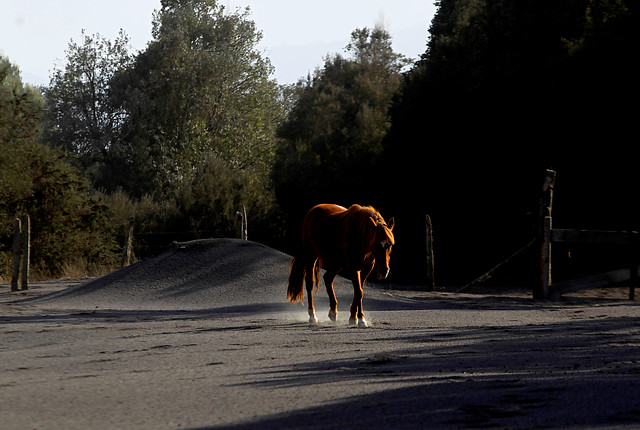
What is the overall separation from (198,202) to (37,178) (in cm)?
933

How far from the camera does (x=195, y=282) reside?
67.1 ft

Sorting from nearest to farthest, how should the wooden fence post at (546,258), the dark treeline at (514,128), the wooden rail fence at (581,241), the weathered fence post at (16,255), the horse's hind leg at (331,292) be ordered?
the horse's hind leg at (331,292), the wooden rail fence at (581,241), the wooden fence post at (546,258), the weathered fence post at (16,255), the dark treeline at (514,128)

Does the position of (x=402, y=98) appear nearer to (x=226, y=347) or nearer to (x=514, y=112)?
(x=514, y=112)

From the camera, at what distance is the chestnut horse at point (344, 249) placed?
13094 mm

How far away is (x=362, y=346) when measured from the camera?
10.6m

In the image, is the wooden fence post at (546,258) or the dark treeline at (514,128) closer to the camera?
the wooden fence post at (546,258)

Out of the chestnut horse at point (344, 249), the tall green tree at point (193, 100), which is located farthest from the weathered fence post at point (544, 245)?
the tall green tree at point (193, 100)

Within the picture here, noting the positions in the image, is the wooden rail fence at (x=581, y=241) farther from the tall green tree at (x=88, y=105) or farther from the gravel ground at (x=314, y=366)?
the tall green tree at (x=88, y=105)

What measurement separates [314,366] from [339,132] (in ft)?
124

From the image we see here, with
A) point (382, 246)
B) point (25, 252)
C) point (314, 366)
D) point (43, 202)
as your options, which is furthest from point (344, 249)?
point (43, 202)

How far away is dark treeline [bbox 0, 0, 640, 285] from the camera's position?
1137 inches

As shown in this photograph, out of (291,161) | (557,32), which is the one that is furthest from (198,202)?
(557,32)

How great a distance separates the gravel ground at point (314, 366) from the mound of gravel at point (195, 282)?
0.24m

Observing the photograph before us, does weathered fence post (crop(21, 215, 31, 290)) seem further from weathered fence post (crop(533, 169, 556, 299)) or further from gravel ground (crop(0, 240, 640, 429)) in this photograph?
weathered fence post (crop(533, 169, 556, 299))
